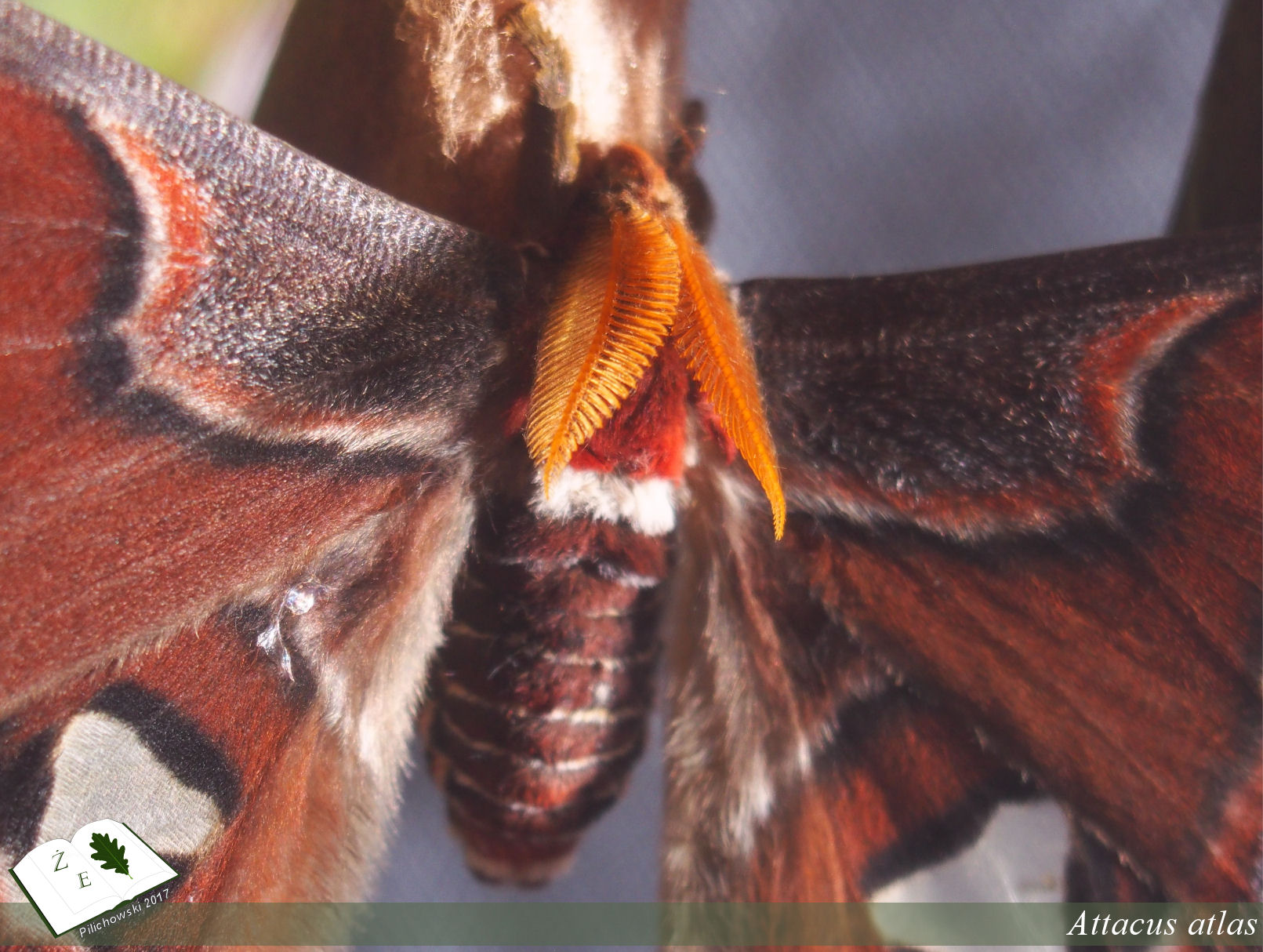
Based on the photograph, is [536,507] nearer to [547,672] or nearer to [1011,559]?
[547,672]

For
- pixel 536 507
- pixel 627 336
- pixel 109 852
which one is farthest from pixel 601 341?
pixel 109 852

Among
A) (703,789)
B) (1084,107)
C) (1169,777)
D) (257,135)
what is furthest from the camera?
(1084,107)

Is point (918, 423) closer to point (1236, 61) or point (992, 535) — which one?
point (992, 535)

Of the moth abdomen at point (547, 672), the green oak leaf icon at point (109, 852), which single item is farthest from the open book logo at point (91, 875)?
the moth abdomen at point (547, 672)

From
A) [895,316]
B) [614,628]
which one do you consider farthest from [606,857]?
[895,316]

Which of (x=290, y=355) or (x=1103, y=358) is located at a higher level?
(x=1103, y=358)
